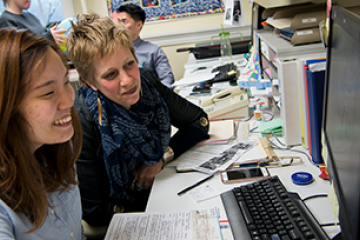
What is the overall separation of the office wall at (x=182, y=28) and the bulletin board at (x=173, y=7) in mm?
52

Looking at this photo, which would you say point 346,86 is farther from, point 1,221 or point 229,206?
point 1,221

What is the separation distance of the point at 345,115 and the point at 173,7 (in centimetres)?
352

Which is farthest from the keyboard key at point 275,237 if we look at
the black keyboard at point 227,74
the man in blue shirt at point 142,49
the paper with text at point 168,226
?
the man in blue shirt at point 142,49

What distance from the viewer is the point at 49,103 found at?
76 centimetres

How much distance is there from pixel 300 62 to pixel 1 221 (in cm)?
97

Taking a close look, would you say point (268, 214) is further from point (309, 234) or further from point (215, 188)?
point (215, 188)

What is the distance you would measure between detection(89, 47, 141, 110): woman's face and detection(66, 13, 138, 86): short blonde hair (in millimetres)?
20

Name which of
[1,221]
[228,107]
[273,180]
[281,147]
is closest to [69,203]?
[1,221]

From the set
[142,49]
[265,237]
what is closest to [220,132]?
[265,237]

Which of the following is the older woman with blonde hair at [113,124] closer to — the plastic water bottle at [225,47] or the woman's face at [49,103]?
the woman's face at [49,103]

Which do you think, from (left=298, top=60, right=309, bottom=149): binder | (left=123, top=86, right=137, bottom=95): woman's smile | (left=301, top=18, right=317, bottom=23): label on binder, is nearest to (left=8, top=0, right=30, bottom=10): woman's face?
(left=123, top=86, right=137, bottom=95): woman's smile

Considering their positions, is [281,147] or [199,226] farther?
[281,147]

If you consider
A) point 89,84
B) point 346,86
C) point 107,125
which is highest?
point 346,86

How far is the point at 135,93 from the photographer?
1.26 m
